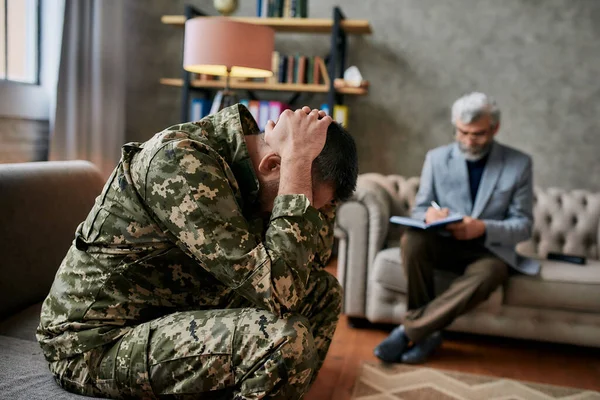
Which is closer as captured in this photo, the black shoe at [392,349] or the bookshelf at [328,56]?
the black shoe at [392,349]

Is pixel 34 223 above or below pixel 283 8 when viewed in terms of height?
below

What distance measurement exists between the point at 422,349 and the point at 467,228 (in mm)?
524

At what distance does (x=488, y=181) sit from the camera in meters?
2.59

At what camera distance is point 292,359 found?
1.13m

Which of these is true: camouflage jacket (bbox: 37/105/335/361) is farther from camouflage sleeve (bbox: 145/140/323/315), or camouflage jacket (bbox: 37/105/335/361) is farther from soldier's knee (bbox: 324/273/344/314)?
soldier's knee (bbox: 324/273/344/314)

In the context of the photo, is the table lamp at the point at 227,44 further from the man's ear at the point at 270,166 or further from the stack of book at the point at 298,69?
the man's ear at the point at 270,166

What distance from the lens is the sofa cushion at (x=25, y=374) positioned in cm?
117

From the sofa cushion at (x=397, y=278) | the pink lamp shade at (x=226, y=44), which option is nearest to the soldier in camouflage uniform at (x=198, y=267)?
the sofa cushion at (x=397, y=278)

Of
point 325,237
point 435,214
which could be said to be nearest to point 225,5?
point 435,214

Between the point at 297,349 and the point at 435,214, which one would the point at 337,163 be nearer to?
the point at 297,349

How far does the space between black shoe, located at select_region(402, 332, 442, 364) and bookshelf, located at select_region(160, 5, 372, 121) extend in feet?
5.52

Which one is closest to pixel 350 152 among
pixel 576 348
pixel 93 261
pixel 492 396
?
pixel 93 261

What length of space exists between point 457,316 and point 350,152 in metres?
1.28

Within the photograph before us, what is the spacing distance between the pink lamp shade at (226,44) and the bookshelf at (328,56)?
0.68 metres
